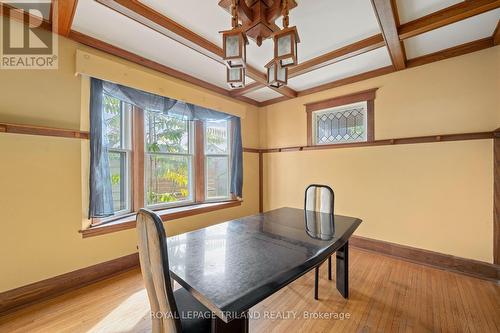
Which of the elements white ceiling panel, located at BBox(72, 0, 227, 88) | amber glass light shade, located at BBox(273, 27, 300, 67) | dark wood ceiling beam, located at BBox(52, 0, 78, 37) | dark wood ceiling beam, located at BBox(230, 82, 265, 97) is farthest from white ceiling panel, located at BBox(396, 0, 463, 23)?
dark wood ceiling beam, located at BBox(52, 0, 78, 37)

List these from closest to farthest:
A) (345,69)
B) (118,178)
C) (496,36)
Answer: (496,36), (118,178), (345,69)

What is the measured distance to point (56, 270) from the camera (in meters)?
1.94

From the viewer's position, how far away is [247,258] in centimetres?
116

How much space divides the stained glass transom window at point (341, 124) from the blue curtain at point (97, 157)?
3.03 m

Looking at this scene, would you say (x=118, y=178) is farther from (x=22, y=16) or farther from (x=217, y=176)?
(x=22, y=16)

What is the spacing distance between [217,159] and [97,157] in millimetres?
1792

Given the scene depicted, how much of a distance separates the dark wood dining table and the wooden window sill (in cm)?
126

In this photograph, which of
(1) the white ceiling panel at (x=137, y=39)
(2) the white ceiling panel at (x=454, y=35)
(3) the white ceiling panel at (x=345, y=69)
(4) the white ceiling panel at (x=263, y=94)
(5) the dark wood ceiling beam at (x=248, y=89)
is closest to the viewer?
(1) the white ceiling panel at (x=137, y=39)

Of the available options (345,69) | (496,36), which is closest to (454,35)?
(496,36)

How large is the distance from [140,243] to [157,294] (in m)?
0.23

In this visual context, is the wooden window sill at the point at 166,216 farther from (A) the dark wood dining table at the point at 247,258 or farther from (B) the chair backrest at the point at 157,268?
(B) the chair backrest at the point at 157,268

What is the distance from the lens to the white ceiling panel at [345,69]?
2.53 m

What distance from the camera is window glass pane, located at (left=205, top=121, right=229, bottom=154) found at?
3.49 m

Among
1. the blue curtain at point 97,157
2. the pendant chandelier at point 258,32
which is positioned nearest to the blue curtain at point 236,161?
the blue curtain at point 97,157
